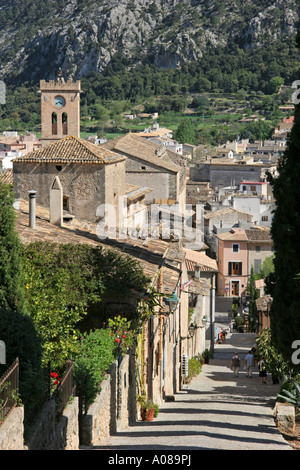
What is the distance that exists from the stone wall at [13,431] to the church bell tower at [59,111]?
4003 cm

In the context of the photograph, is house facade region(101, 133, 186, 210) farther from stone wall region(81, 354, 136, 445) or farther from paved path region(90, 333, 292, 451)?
stone wall region(81, 354, 136, 445)

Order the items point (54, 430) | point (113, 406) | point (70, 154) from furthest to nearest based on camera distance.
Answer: point (70, 154), point (113, 406), point (54, 430)

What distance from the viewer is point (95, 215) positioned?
26391 millimetres

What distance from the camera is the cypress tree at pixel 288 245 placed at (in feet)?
39.6

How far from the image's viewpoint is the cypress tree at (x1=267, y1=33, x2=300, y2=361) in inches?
476

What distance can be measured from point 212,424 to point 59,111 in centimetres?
3645

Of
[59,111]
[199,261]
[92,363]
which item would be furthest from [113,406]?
[59,111]

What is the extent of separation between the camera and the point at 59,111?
4797 centimetres

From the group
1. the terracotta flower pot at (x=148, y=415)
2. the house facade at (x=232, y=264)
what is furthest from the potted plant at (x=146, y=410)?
the house facade at (x=232, y=264)


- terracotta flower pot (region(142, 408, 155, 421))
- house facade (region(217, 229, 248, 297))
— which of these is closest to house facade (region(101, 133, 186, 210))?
house facade (region(217, 229, 248, 297))

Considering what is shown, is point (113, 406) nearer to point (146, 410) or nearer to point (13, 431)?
point (146, 410)

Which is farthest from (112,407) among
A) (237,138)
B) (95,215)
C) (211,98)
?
(211,98)

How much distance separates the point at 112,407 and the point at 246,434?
7.14 ft

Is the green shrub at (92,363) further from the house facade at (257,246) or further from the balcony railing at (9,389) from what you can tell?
the house facade at (257,246)
